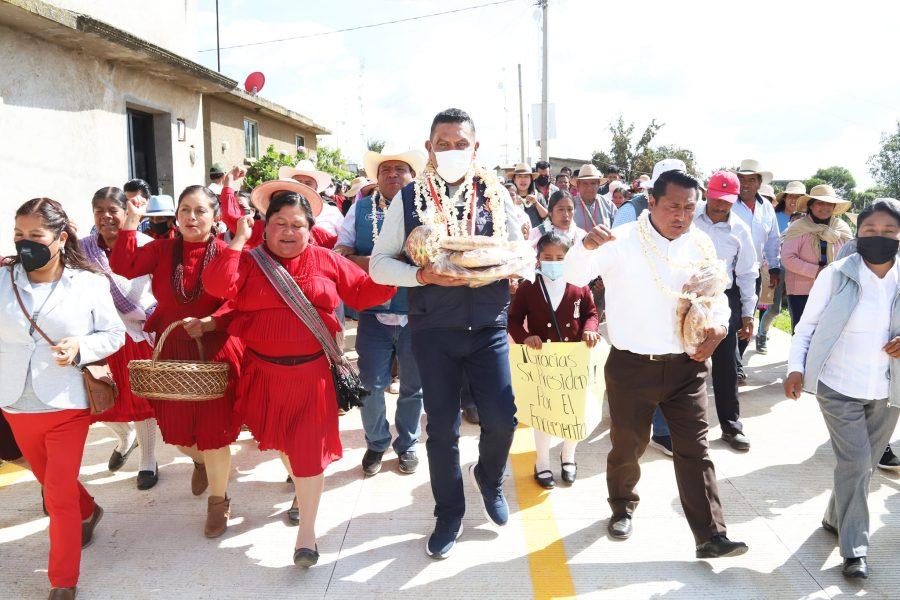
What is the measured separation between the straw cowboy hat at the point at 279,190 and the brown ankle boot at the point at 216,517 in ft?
5.94

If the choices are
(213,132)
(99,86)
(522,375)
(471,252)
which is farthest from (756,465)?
(213,132)

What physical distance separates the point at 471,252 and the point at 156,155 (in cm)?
1013

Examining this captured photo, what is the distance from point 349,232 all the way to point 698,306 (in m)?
2.70

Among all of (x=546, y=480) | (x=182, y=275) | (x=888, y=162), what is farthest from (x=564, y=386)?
(x=888, y=162)

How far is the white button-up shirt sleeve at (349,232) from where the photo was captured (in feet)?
16.1

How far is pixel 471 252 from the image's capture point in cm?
305

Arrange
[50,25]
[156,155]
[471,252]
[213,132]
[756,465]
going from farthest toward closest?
[213,132], [156,155], [50,25], [756,465], [471,252]

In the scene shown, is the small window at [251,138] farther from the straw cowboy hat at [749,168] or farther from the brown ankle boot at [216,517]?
the brown ankle boot at [216,517]

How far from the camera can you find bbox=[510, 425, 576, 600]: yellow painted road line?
10.9 feet

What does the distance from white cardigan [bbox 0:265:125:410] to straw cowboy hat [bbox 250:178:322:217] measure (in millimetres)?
1088

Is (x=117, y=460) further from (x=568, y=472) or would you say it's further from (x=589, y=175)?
(x=589, y=175)

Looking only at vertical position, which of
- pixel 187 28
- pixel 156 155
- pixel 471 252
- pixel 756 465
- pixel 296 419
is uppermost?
pixel 187 28

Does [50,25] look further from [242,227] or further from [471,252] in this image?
[471,252]

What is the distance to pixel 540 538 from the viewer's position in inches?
149
